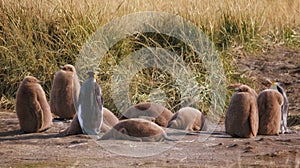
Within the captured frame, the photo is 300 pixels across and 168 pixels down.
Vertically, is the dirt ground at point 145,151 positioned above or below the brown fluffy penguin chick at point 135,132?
below

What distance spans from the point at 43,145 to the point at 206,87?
135 inches

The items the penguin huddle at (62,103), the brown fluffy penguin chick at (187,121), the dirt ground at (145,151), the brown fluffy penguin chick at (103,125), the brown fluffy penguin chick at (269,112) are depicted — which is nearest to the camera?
the dirt ground at (145,151)

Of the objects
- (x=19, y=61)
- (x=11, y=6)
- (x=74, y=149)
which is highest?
(x=11, y=6)

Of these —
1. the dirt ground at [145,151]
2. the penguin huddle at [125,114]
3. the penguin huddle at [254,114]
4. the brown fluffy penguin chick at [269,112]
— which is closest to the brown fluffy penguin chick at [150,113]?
the penguin huddle at [125,114]

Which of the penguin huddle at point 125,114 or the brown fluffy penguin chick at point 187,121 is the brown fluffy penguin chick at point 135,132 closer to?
the penguin huddle at point 125,114

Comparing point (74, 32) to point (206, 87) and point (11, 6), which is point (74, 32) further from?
point (206, 87)

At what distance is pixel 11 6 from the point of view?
37.5ft

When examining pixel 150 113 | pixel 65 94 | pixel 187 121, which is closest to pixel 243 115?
pixel 187 121

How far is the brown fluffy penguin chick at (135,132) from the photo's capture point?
26.5 ft

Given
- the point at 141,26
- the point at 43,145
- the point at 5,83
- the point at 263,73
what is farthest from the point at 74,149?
the point at 263,73

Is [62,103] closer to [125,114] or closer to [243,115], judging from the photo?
[125,114]

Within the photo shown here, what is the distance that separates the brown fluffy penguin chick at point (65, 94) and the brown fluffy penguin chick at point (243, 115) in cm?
183

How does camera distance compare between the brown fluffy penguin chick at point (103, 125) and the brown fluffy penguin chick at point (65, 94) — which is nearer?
the brown fluffy penguin chick at point (103, 125)

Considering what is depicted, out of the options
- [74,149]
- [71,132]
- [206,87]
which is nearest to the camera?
[74,149]
